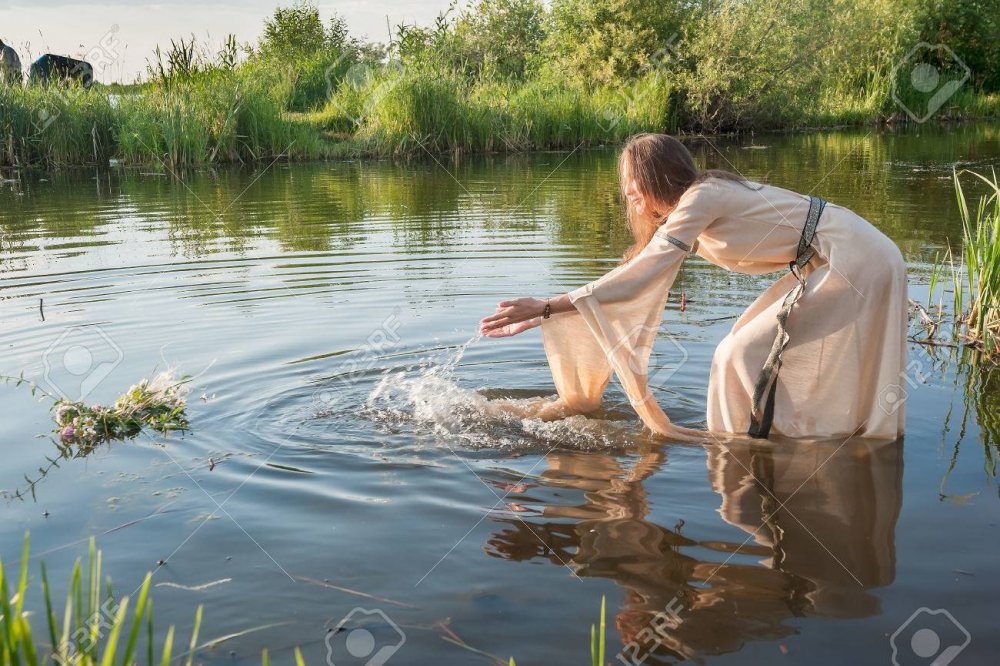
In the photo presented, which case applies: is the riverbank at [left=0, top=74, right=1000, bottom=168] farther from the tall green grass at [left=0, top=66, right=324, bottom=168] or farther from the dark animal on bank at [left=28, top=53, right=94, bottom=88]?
the dark animal on bank at [left=28, top=53, right=94, bottom=88]

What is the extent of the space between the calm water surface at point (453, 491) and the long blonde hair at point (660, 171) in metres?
1.31

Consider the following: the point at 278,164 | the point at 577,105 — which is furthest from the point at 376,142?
the point at 577,105

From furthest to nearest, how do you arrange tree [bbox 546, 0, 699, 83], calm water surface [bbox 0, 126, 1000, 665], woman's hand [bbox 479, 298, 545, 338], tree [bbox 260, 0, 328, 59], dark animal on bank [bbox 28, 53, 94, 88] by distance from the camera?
tree [bbox 260, 0, 328, 59] < tree [bbox 546, 0, 699, 83] < dark animal on bank [bbox 28, 53, 94, 88] < woman's hand [bbox 479, 298, 545, 338] < calm water surface [bbox 0, 126, 1000, 665]

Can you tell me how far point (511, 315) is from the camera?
467cm

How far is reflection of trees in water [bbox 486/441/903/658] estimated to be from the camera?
3.22m

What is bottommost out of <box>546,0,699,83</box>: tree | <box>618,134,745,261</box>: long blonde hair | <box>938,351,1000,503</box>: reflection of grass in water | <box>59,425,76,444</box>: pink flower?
<box>938,351,1000,503</box>: reflection of grass in water

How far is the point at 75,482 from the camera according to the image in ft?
14.8

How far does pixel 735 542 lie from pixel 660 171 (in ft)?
6.13

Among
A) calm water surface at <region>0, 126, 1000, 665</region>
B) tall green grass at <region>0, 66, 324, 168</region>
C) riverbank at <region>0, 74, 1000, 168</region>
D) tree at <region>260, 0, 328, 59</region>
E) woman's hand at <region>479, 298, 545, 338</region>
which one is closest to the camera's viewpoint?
calm water surface at <region>0, 126, 1000, 665</region>

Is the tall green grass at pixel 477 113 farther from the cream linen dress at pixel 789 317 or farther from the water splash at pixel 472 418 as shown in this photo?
the cream linen dress at pixel 789 317

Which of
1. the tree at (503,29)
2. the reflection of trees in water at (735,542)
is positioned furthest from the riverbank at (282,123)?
the reflection of trees in water at (735,542)

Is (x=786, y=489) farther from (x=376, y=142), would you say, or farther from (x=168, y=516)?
(x=376, y=142)

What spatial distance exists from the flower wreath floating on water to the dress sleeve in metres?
2.18

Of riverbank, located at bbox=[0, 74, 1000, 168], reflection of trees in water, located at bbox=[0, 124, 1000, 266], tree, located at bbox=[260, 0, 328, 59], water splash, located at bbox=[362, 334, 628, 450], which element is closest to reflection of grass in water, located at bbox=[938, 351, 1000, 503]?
water splash, located at bbox=[362, 334, 628, 450]
